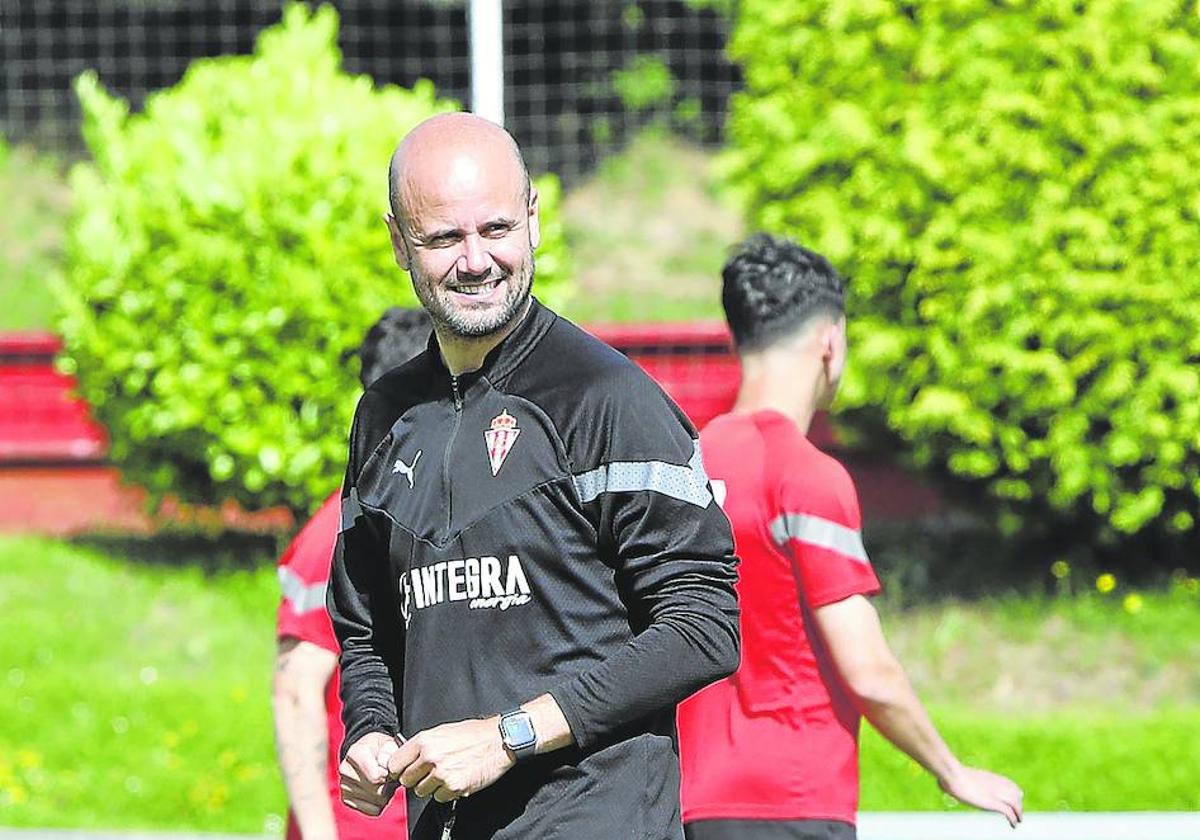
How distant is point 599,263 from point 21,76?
20.7ft

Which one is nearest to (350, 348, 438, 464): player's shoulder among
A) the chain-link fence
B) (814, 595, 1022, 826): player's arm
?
(814, 595, 1022, 826): player's arm

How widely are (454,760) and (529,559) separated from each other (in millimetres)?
312

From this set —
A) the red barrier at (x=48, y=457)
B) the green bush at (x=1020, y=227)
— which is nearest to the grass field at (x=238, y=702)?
the green bush at (x=1020, y=227)

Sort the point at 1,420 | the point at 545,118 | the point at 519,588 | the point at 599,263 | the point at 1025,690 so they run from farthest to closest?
1. the point at 545,118
2. the point at 599,263
3. the point at 1,420
4. the point at 1025,690
5. the point at 519,588

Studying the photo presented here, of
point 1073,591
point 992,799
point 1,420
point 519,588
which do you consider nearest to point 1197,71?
point 1073,591

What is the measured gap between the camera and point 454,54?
17.1 metres

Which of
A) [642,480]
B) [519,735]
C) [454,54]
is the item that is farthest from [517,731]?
[454,54]

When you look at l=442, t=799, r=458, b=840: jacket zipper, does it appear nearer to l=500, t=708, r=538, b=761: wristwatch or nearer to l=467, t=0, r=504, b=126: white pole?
l=500, t=708, r=538, b=761: wristwatch

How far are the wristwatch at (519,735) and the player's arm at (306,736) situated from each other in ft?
4.74

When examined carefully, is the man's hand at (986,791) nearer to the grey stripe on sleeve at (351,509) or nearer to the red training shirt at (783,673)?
the red training shirt at (783,673)

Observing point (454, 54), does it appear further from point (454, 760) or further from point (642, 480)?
point (454, 760)

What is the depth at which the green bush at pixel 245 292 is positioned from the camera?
9203mm

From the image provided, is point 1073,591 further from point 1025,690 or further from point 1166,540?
point 1025,690

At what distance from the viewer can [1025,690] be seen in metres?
8.08
